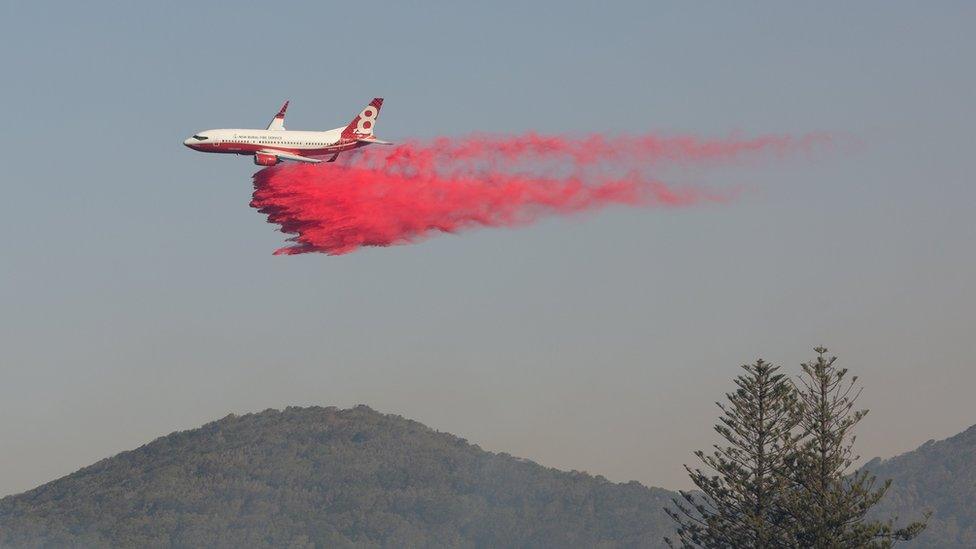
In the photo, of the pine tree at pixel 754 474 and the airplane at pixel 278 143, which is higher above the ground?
the airplane at pixel 278 143

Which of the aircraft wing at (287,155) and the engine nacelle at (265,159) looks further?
the aircraft wing at (287,155)

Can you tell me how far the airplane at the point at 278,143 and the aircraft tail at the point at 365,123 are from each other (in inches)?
5.5

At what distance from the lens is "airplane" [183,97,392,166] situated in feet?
350

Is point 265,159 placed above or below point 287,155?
below

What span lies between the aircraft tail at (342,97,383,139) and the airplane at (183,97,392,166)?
14 cm

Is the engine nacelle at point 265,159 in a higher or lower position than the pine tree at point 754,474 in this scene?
higher

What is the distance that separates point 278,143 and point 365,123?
8.08m

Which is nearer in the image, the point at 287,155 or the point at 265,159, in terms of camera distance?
the point at 265,159

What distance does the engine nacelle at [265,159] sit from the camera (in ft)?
345

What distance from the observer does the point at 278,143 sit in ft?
351

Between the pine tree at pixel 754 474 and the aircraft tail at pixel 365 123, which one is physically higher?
the aircraft tail at pixel 365 123

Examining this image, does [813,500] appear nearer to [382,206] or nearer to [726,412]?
[726,412]

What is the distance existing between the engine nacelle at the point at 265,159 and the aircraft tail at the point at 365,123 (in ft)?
21.2

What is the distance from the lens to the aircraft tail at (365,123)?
110562 mm
